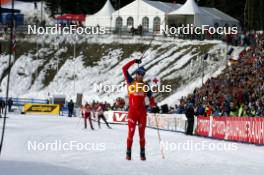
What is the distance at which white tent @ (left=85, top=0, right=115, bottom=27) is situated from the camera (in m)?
73.2

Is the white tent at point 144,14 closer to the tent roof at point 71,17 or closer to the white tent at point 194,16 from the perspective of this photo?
the white tent at point 194,16

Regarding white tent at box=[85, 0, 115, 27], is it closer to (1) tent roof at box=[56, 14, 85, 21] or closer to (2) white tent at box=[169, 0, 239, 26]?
(1) tent roof at box=[56, 14, 85, 21]

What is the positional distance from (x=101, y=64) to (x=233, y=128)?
46454 mm

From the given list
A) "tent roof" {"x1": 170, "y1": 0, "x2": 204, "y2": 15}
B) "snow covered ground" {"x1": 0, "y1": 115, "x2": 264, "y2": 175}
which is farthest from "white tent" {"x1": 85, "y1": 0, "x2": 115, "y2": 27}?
"snow covered ground" {"x1": 0, "y1": 115, "x2": 264, "y2": 175}

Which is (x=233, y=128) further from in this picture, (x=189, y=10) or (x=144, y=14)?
(x=144, y=14)

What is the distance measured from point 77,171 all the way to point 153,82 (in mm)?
44335

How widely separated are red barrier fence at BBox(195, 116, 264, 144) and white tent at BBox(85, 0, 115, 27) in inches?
1808

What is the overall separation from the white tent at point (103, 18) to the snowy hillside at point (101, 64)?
1534mm

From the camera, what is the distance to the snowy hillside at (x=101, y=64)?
186 feet

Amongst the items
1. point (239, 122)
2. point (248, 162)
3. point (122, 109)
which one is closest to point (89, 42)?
point (122, 109)

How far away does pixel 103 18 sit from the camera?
73.4 m

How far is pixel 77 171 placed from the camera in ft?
38.8

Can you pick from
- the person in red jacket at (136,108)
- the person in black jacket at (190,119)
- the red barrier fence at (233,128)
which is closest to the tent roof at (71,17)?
the person in black jacket at (190,119)

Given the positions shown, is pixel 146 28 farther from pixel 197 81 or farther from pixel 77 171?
pixel 77 171
